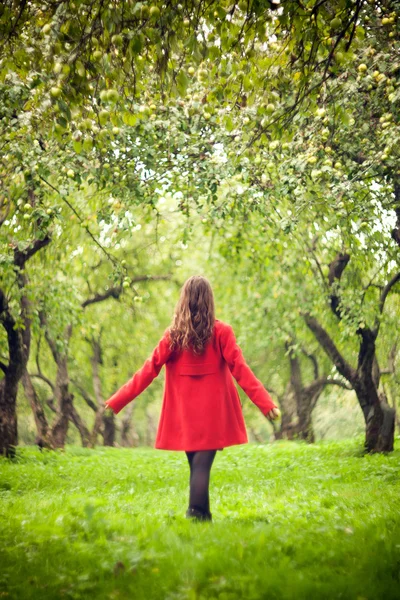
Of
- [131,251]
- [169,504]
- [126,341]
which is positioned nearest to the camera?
[169,504]

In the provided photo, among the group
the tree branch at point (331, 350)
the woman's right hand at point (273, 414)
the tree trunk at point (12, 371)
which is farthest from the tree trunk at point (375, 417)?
the woman's right hand at point (273, 414)

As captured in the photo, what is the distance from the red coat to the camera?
5305mm

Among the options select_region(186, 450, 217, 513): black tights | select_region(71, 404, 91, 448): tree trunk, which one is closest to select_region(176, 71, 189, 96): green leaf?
select_region(186, 450, 217, 513): black tights

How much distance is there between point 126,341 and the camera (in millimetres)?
23906

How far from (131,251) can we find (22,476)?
11964mm

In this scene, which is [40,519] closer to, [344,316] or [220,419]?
[220,419]

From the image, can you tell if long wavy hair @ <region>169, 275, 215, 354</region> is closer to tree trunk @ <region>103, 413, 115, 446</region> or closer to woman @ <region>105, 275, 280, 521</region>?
woman @ <region>105, 275, 280, 521</region>

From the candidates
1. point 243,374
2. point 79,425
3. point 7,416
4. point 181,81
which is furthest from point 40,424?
point 181,81

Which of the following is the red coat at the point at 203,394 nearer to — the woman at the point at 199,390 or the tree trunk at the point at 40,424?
the woman at the point at 199,390

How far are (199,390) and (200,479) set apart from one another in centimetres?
75

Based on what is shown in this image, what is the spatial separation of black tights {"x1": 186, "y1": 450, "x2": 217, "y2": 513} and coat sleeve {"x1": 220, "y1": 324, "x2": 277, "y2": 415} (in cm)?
60

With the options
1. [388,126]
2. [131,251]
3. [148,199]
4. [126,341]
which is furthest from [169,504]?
[126,341]

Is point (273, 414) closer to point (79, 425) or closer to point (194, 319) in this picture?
point (194, 319)

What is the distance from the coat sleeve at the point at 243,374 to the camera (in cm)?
534
